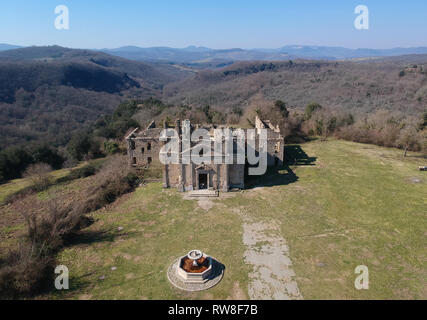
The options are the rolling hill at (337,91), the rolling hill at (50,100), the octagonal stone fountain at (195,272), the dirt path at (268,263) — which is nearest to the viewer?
the dirt path at (268,263)

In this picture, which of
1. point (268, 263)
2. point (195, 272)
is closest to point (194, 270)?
point (195, 272)

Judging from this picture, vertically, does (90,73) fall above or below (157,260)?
above

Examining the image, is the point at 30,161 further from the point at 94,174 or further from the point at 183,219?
the point at 183,219

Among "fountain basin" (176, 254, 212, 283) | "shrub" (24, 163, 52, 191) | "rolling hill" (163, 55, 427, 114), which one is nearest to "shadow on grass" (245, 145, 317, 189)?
"fountain basin" (176, 254, 212, 283)

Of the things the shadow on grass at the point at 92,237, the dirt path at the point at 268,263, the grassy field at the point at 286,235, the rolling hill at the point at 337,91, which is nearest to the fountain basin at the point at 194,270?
the grassy field at the point at 286,235

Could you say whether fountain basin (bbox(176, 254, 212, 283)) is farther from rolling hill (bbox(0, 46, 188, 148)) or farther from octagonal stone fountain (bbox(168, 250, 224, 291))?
rolling hill (bbox(0, 46, 188, 148))

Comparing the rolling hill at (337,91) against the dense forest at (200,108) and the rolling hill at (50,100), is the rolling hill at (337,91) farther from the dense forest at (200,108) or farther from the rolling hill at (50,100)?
the rolling hill at (50,100)
